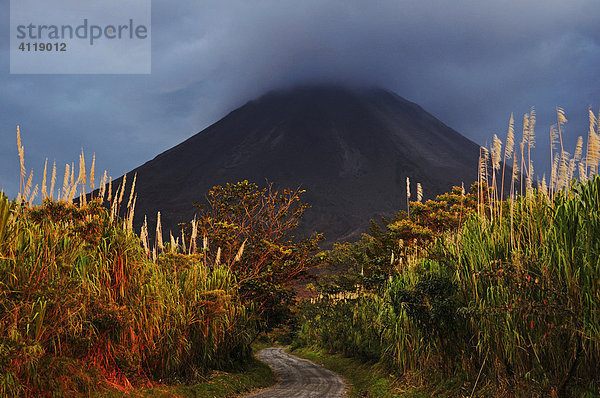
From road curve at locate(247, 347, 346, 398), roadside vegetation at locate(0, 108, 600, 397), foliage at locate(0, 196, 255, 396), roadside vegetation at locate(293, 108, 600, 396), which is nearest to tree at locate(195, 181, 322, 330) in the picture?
roadside vegetation at locate(0, 108, 600, 397)

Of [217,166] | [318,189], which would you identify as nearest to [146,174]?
[217,166]

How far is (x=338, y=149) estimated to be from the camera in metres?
189

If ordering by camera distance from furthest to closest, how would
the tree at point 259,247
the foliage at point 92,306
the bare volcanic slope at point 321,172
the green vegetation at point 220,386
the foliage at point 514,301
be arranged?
the bare volcanic slope at point 321,172
the tree at point 259,247
the green vegetation at point 220,386
the foliage at point 92,306
the foliage at point 514,301

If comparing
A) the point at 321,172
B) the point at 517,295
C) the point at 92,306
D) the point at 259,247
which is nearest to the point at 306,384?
the point at 259,247

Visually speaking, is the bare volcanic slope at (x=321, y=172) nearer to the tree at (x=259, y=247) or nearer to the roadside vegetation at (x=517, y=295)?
the tree at (x=259, y=247)

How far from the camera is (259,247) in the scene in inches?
723

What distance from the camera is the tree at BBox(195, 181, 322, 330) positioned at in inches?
676

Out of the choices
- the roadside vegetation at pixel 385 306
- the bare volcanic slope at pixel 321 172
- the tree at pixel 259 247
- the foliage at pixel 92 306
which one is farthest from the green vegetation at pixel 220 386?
the bare volcanic slope at pixel 321 172

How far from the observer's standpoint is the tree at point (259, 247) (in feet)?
56.3

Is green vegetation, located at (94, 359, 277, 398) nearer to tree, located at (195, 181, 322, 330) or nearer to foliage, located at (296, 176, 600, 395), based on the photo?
tree, located at (195, 181, 322, 330)

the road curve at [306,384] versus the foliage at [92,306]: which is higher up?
the foliage at [92,306]

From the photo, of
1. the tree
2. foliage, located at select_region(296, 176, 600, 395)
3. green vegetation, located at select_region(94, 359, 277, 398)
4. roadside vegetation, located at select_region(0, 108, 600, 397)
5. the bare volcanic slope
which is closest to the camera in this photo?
foliage, located at select_region(296, 176, 600, 395)

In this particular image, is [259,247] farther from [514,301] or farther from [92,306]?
[514,301]

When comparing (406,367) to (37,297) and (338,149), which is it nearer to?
(37,297)
